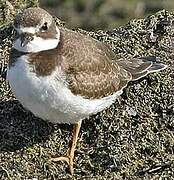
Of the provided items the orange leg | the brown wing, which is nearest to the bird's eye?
the brown wing

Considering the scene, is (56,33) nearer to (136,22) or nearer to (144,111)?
(144,111)

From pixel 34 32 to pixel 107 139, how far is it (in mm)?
1241

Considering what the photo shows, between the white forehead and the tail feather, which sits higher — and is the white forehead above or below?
above

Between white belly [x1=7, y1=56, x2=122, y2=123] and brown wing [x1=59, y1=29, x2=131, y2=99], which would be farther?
brown wing [x1=59, y1=29, x2=131, y2=99]

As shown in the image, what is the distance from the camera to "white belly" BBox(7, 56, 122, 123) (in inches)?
227

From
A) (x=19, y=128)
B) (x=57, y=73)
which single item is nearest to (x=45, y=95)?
(x=57, y=73)

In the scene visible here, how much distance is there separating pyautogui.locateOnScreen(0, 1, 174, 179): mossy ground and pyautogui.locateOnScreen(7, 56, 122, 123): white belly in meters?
0.43

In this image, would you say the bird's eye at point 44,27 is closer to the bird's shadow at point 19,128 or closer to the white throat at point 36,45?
the white throat at point 36,45

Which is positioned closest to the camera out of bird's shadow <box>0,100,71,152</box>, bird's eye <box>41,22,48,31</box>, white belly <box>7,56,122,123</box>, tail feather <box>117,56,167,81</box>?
white belly <box>7,56,122,123</box>

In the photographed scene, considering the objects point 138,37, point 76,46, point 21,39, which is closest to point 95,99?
point 76,46

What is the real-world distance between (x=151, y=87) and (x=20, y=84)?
1530 mm

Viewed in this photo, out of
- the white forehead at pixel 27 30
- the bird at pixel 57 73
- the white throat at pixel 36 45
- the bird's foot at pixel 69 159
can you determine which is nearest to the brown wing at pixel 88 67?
the bird at pixel 57 73

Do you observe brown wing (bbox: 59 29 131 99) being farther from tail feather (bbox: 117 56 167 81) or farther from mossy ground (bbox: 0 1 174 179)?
mossy ground (bbox: 0 1 174 179)

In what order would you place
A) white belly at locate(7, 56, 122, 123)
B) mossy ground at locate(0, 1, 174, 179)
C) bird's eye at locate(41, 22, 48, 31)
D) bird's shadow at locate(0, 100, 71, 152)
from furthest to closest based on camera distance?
bird's shadow at locate(0, 100, 71, 152) < mossy ground at locate(0, 1, 174, 179) < bird's eye at locate(41, 22, 48, 31) < white belly at locate(7, 56, 122, 123)
